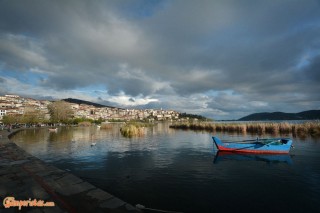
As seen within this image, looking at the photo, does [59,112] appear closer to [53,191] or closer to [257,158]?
[257,158]

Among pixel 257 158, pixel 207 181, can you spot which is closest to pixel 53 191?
pixel 207 181

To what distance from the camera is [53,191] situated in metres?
8.45

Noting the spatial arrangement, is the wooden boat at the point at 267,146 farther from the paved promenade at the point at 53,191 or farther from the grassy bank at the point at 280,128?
the grassy bank at the point at 280,128

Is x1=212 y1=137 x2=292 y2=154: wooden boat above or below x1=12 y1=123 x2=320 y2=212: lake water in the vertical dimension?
above

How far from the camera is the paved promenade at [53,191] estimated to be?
22.7 feet

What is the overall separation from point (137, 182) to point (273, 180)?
8387mm

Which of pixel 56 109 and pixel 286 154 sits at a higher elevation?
pixel 56 109

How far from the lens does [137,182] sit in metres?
12.0

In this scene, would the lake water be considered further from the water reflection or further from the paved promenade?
the paved promenade

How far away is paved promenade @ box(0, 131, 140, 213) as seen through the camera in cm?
693

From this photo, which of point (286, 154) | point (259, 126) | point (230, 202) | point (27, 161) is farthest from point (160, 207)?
point (259, 126)

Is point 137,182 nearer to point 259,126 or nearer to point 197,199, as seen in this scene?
point 197,199

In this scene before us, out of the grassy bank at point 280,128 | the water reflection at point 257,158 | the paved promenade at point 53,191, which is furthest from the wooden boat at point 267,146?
the grassy bank at point 280,128

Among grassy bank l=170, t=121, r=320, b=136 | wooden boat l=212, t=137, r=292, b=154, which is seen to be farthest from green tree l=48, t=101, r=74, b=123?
wooden boat l=212, t=137, r=292, b=154
